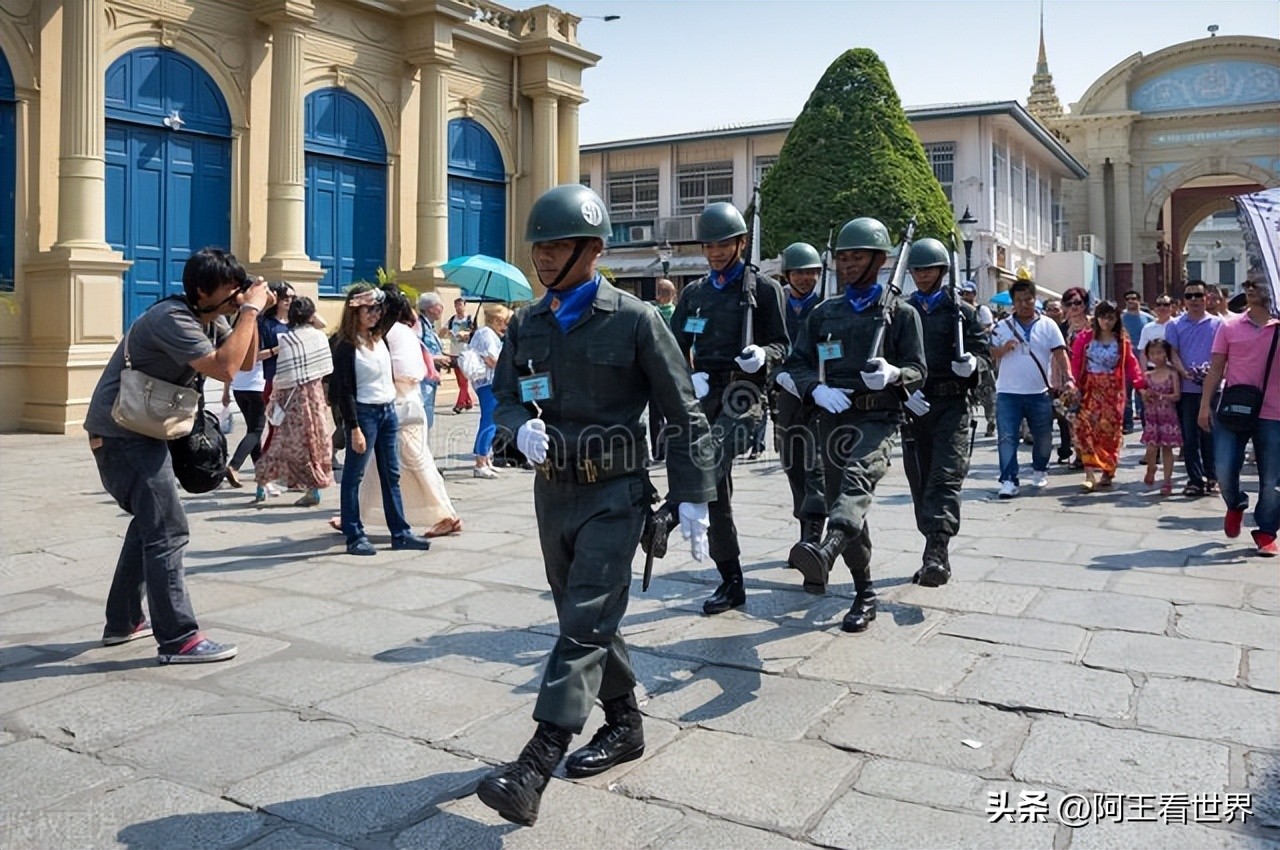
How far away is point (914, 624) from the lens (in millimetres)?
5449

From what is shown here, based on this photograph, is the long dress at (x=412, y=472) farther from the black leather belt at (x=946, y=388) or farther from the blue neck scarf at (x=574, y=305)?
the blue neck scarf at (x=574, y=305)

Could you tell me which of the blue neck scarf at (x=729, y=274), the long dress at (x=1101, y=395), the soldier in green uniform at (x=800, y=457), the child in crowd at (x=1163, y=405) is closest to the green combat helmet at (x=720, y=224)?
the blue neck scarf at (x=729, y=274)

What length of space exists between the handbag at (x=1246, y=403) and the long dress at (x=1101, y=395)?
113 inches

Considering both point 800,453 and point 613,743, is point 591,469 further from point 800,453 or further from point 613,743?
point 800,453

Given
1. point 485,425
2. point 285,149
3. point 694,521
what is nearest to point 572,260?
point 694,521

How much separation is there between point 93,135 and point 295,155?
11.7 ft

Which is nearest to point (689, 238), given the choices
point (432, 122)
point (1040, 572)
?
point (432, 122)

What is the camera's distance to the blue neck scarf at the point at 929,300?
6.79 m

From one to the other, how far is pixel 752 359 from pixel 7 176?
12.5m

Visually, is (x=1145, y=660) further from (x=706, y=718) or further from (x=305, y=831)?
(x=305, y=831)

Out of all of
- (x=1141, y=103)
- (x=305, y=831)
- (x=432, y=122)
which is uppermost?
(x=1141, y=103)

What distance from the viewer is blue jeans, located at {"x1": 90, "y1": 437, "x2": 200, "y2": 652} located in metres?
4.79

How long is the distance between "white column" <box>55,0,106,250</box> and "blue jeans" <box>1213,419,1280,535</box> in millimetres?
13019

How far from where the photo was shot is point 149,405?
15.5 feet
